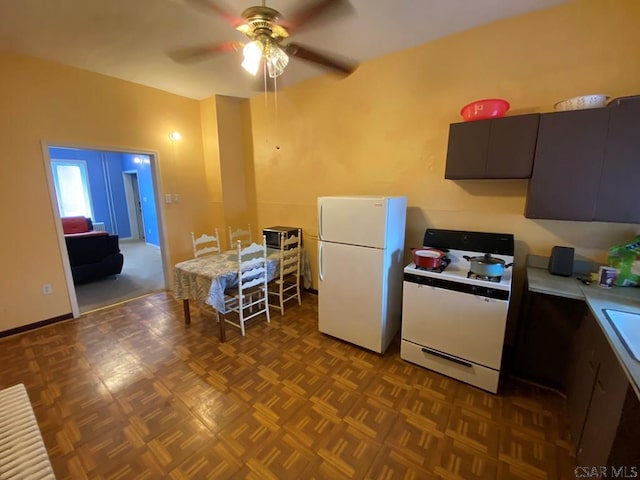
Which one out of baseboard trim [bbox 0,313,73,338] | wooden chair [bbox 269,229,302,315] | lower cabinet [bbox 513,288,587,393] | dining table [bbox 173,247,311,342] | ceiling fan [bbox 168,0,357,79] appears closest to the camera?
ceiling fan [bbox 168,0,357,79]

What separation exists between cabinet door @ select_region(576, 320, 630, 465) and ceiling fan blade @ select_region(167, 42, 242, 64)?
8.16 ft

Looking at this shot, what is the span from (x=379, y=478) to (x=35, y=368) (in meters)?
2.87

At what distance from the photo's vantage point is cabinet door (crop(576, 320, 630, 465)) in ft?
3.50

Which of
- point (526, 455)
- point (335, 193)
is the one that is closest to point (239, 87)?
point (335, 193)

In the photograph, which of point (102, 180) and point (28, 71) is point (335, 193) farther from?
point (102, 180)

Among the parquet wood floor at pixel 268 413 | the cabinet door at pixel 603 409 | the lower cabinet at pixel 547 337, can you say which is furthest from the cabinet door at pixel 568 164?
the parquet wood floor at pixel 268 413

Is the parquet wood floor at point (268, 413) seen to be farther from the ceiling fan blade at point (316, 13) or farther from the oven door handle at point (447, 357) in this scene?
the ceiling fan blade at point (316, 13)

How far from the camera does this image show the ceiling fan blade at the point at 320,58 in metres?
1.64

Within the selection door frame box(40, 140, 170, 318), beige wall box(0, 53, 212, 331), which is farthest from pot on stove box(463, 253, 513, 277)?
beige wall box(0, 53, 212, 331)

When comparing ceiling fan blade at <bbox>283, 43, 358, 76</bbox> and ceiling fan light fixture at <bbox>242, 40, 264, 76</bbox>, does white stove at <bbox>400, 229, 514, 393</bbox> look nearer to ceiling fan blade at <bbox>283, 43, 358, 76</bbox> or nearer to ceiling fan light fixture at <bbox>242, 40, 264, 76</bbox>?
ceiling fan blade at <bbox>283, 43, 358, 76</bbox>

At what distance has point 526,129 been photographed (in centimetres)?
188

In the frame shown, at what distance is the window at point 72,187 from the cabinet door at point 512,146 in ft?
28.7

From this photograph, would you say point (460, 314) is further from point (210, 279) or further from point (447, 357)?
point (210, 279)

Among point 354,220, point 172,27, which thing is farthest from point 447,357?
point 172,27
